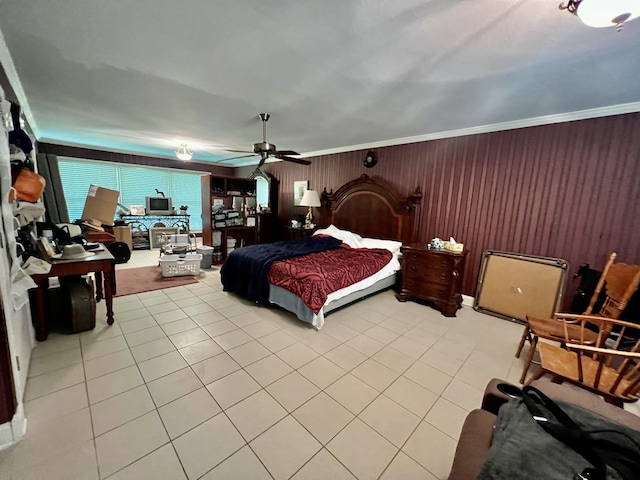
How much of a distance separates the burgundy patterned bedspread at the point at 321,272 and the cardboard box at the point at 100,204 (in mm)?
3994

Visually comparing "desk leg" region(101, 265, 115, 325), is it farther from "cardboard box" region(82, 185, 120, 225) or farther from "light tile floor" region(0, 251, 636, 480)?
"cardboard box" region(82, 185, 120, 225)

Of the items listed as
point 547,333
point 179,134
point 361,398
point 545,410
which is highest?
point 179,134

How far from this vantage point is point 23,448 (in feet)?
4.51

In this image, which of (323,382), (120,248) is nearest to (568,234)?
(323,382)

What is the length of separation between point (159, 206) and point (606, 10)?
7.84 meters

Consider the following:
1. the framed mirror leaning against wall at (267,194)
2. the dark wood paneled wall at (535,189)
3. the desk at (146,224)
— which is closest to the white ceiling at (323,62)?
the dark wood paneled wall at (535,189)

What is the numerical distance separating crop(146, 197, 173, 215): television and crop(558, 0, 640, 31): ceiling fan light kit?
303 inches

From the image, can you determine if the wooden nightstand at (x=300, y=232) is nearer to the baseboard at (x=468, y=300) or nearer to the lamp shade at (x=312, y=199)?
the lamp shade at (x=312, y=199)

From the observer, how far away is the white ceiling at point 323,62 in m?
1.47

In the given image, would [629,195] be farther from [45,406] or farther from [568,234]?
[45,406]

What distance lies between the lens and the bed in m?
3.09

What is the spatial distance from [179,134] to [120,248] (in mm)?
2733

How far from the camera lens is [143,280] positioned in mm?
4176

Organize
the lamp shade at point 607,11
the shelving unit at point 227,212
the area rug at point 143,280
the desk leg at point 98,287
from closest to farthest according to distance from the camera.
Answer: the lamp shade at point 607,11 → the desk leg at point 98,287 → the area rug at point 143,280 → the shelving unit at point 227,212
